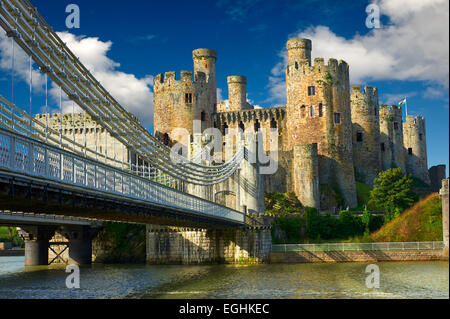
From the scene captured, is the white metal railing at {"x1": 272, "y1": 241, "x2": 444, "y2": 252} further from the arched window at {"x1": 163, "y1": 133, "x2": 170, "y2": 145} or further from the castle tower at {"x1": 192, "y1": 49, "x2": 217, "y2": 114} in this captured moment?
the castle tower at {"x1": 192, "y1": 49, "x2": 217, "y2": 114}

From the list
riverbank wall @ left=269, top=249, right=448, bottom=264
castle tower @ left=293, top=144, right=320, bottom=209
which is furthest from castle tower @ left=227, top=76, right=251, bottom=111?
riverbank wall @ left=269, top=249, right=448, bottom=264

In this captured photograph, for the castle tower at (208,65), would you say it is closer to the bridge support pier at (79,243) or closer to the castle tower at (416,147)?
the castle tower at (416,147)

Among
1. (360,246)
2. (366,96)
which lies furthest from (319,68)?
(360,246)

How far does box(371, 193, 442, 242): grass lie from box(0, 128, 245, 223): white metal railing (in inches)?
552

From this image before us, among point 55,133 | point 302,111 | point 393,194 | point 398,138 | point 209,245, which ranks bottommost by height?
point 209,245

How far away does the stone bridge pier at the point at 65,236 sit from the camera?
39719 mm

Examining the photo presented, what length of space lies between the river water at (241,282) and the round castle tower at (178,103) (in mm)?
22481

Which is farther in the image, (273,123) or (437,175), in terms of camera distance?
(437,175)

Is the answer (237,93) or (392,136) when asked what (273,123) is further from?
(392,136)

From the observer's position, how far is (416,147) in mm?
63469

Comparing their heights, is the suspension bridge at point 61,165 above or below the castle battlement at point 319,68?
below

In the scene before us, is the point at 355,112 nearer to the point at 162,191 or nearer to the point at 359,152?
the point at 359,152

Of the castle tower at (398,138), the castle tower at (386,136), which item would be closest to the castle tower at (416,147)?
the castle tower at (398,138)

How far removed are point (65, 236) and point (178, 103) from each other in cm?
1918
